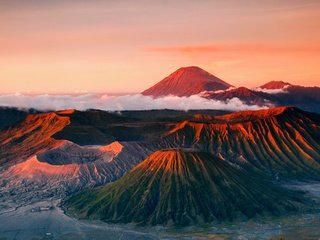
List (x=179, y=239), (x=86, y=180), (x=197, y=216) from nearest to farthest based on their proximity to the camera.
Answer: (x=179, y=239) < (x=197, y=216) < (x=86, y=180)

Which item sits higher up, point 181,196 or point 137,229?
point 181,196

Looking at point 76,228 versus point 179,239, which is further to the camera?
point 76,228

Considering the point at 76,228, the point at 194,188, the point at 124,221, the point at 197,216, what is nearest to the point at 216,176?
the point at 194,188

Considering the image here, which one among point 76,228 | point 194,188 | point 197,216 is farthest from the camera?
point 194,188

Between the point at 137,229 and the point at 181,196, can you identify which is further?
the point at 181,196

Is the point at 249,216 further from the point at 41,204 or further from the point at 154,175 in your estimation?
the point at 41,204

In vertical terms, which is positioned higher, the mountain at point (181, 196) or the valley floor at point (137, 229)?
the mountain at point (181, 196)
